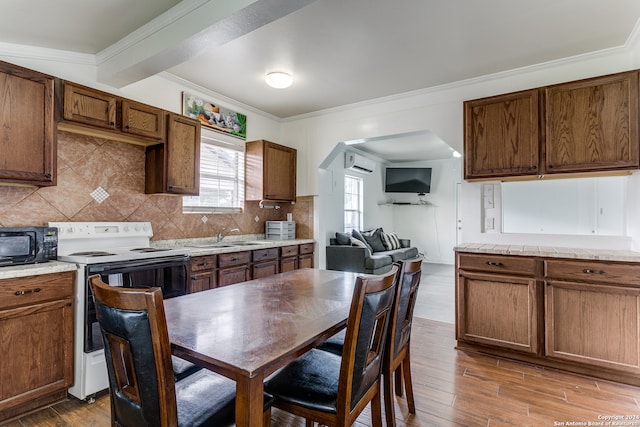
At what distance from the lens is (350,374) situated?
47.8 inches

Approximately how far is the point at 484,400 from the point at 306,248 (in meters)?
2.81

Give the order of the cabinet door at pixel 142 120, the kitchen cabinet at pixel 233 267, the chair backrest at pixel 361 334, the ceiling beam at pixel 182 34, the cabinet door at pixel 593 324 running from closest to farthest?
the chair backrest at pixel 361 334, the ceiling beam at pixel 182 34, the cabinet door at pixel 593 324, the cabinet door at pixel 142 120, the kitchen cabinet at pixel 233 267

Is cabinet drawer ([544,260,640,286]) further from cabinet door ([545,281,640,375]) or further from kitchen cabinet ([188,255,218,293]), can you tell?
kitchen cabinet ([188,255,218,293])

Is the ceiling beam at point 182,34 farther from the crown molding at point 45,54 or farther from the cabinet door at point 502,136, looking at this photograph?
the cabinet door at point 502,136

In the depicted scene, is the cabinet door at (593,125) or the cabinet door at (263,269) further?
the cabinet door at (263,269)

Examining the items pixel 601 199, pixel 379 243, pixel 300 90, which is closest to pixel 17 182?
pixel 300 90

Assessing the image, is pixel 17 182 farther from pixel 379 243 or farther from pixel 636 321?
pixel 379 243

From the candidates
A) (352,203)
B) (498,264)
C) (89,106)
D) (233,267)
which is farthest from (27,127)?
(352,203)

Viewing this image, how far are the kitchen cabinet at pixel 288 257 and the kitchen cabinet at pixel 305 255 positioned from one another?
0.27ft

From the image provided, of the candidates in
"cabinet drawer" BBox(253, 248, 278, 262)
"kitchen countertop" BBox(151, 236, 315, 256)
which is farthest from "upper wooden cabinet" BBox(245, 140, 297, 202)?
"cabinet drawer" BBox(253, 248, 278, 262)

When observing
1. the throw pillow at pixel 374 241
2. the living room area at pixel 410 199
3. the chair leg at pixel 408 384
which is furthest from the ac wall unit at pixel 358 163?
the chair leg at pixel 408 384

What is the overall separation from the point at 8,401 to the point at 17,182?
1.36 m

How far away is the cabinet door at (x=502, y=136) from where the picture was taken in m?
2.82

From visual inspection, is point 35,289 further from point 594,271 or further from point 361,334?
point 594,271
